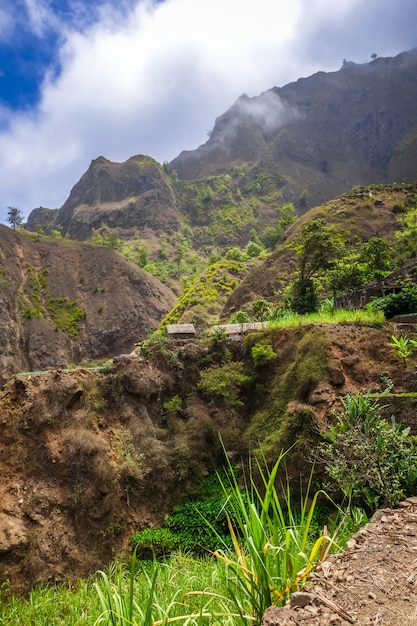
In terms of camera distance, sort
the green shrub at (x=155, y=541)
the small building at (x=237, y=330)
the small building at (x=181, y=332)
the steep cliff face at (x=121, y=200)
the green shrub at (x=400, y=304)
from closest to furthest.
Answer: the green shrub at (x=155, y=541)
the green shrub at (x=400, y=304)
the small building at (x=237, y=330)
the small building at (x=181, y=332)
the steep cliff face at (x=121, y=200)

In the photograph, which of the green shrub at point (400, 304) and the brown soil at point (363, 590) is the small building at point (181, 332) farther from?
the brown soil at point (363, 590)

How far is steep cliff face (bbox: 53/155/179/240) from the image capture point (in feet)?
304

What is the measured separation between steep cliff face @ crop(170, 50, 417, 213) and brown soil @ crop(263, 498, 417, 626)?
303 ft

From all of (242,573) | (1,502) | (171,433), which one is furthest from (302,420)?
(242,573)

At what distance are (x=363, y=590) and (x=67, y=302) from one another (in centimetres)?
5180

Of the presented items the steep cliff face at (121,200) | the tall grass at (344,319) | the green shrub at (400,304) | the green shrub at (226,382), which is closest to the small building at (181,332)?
the green shrub at (226,382)

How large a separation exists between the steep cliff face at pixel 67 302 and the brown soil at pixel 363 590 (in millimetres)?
38147

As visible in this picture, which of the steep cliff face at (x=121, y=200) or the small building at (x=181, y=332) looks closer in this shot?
the small building at (x=181, y=332)

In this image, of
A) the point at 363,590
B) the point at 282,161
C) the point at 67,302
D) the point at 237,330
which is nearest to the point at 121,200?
the point at 282,161

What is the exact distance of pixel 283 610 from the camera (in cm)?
251

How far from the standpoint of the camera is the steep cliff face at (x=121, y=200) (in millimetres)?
92562

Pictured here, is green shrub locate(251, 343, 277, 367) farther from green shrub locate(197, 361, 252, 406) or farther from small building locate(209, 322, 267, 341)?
small building locate(209, 322, 267, 341)

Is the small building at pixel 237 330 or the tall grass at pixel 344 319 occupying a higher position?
the small building at pixel 237 330

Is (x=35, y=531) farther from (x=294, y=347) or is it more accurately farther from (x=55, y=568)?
(x=294, y=347)
